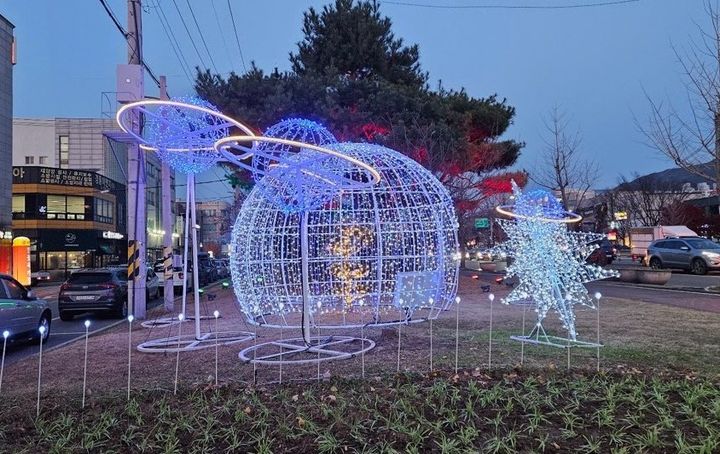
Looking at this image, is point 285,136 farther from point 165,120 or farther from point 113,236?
point 113,236

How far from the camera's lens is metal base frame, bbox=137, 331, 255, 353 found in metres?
8.20

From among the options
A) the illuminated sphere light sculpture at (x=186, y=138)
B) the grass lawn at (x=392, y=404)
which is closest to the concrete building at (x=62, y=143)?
the illuminated sphere light sculpture at (x=186, y=138)

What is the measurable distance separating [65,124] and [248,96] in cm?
4097

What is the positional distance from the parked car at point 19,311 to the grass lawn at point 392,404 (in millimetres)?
3119

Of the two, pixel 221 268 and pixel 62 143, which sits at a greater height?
pixel 62 143

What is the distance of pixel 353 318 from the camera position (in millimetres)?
11492

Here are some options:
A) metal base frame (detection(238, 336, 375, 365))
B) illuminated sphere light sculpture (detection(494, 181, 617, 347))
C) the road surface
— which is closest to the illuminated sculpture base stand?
illuminated sphere light sculpture (detection(494, 181, 617, 347))

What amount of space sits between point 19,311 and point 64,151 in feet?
153

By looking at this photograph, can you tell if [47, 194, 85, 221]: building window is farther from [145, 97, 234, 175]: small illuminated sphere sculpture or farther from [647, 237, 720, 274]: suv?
[145, 97, 234, 175]: small illuminated sphere sculpture

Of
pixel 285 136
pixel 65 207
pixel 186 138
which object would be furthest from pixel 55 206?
pixel 285 136

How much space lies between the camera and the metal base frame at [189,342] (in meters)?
8.20

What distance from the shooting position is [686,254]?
25219 millimetres

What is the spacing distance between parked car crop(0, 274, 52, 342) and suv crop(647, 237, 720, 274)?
78.3ft

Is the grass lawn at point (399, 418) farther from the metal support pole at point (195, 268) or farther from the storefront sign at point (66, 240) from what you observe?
the storefront sign at point (66, 240)
